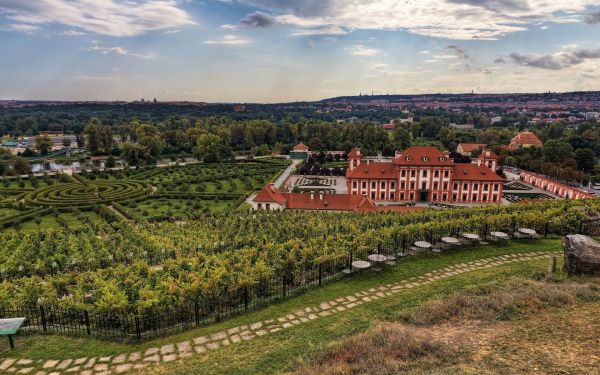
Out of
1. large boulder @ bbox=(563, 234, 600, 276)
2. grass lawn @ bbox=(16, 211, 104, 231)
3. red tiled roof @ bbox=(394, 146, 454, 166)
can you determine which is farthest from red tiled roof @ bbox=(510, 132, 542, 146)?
grass lawn @ bbox=(16, 211, 104, 231)

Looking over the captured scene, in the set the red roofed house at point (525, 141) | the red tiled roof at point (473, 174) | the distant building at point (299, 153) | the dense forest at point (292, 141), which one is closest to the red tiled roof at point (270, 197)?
the red tiled roof at point (473, 174)

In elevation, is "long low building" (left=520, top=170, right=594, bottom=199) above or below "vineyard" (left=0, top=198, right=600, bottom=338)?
below

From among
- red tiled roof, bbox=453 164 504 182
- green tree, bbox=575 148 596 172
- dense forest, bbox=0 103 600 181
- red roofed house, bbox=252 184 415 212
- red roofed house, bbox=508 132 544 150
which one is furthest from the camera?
red roofed house, bbox=508 132 544 150

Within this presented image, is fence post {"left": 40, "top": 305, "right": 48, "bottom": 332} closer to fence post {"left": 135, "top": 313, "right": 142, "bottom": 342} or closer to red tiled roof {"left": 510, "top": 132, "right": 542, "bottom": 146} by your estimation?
fence post {"left": 135, "top": 313, "right": 142, "bottom": 342}

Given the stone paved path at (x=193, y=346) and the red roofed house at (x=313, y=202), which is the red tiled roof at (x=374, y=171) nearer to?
the red roofed house at (x=313, y=202)

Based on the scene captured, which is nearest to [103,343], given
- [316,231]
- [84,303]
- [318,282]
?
[84,303]

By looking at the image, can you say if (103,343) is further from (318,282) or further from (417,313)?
(417,313)
